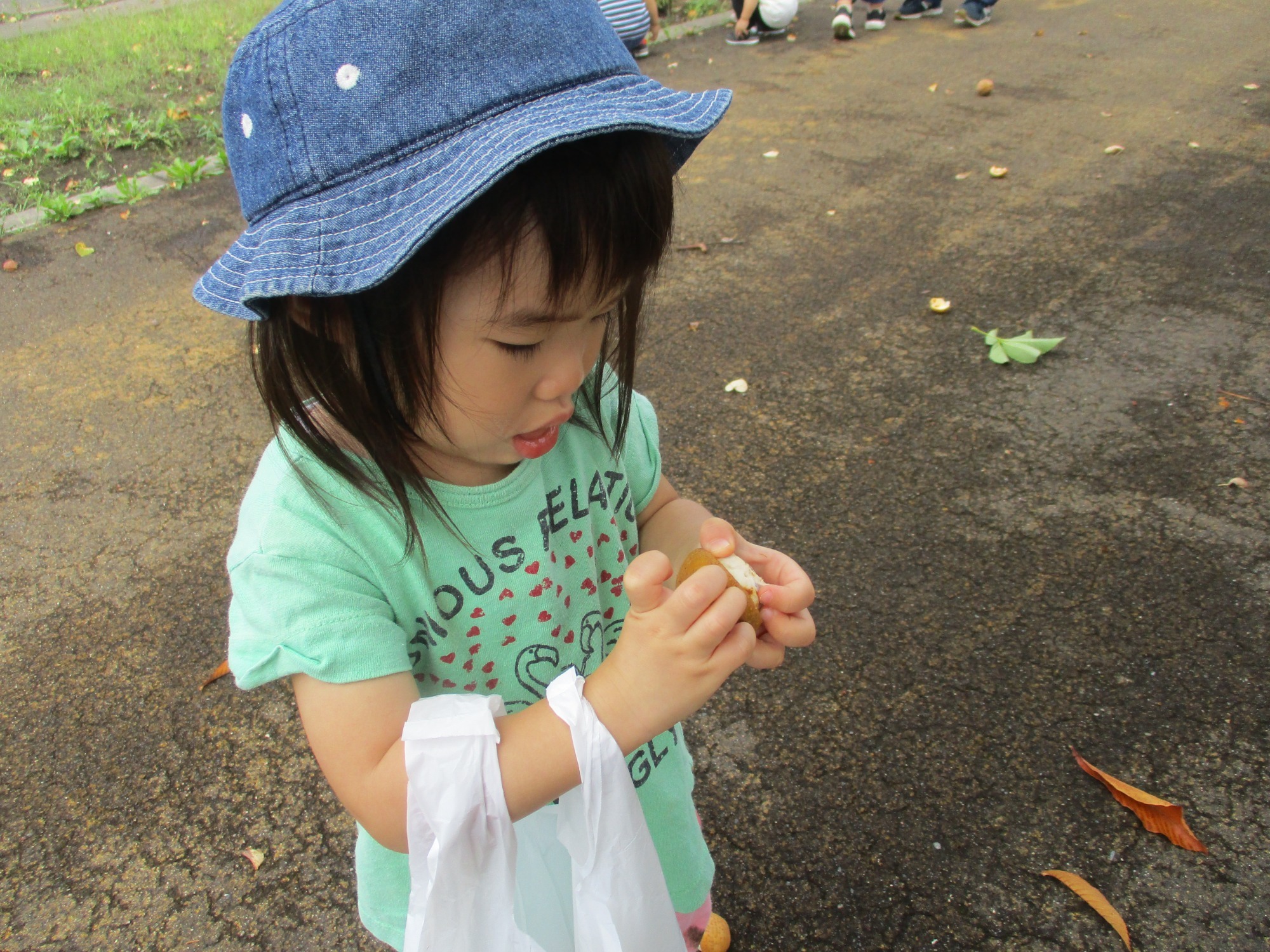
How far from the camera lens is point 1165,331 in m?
3.27

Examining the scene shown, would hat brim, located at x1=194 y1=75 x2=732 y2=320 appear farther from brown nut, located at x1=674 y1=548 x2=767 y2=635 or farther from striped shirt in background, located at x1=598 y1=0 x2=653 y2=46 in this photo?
striped shirt in background, located at x1=598 y1=0 x2=653 y2=46

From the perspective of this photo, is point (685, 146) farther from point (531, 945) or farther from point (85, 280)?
point (85, 280)

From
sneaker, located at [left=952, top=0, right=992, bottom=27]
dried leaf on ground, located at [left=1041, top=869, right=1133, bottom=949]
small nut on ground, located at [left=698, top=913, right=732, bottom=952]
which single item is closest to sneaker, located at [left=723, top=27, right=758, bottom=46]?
sneaker, located at [left=952, top=0, right=992, bottom=27]

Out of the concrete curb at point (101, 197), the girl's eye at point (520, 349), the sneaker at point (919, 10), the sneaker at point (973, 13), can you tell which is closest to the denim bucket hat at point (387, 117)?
the girl's eye at point (520, 349)

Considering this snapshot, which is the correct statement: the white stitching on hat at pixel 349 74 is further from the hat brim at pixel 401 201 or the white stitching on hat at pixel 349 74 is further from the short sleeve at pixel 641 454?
the short sleeve at pixel 641 454

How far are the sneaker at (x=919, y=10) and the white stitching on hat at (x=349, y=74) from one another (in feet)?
26.0

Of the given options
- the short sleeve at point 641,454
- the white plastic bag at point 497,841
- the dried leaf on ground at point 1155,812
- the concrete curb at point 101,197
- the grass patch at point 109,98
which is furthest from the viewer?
the grass patch at point 109,98

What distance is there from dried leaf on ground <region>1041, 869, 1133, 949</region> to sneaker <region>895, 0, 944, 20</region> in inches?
295

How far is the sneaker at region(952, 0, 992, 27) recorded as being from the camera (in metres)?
7.07

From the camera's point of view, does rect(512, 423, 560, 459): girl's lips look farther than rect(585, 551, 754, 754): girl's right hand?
Yes

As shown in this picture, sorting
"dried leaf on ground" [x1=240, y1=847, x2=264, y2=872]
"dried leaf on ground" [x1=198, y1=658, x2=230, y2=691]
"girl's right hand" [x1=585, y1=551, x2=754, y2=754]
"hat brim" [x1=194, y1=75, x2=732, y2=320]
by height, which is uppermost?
"hat brim" [x1=194, y1=75, x2=732, y2=320]

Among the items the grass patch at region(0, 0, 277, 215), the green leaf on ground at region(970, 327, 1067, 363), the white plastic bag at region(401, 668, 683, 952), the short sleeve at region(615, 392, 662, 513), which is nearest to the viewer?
the white plastic bag at region(401, 668, 683, 952)

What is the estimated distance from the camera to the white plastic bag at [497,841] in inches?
37.7

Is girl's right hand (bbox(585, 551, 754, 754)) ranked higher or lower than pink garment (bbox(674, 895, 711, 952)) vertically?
higher
